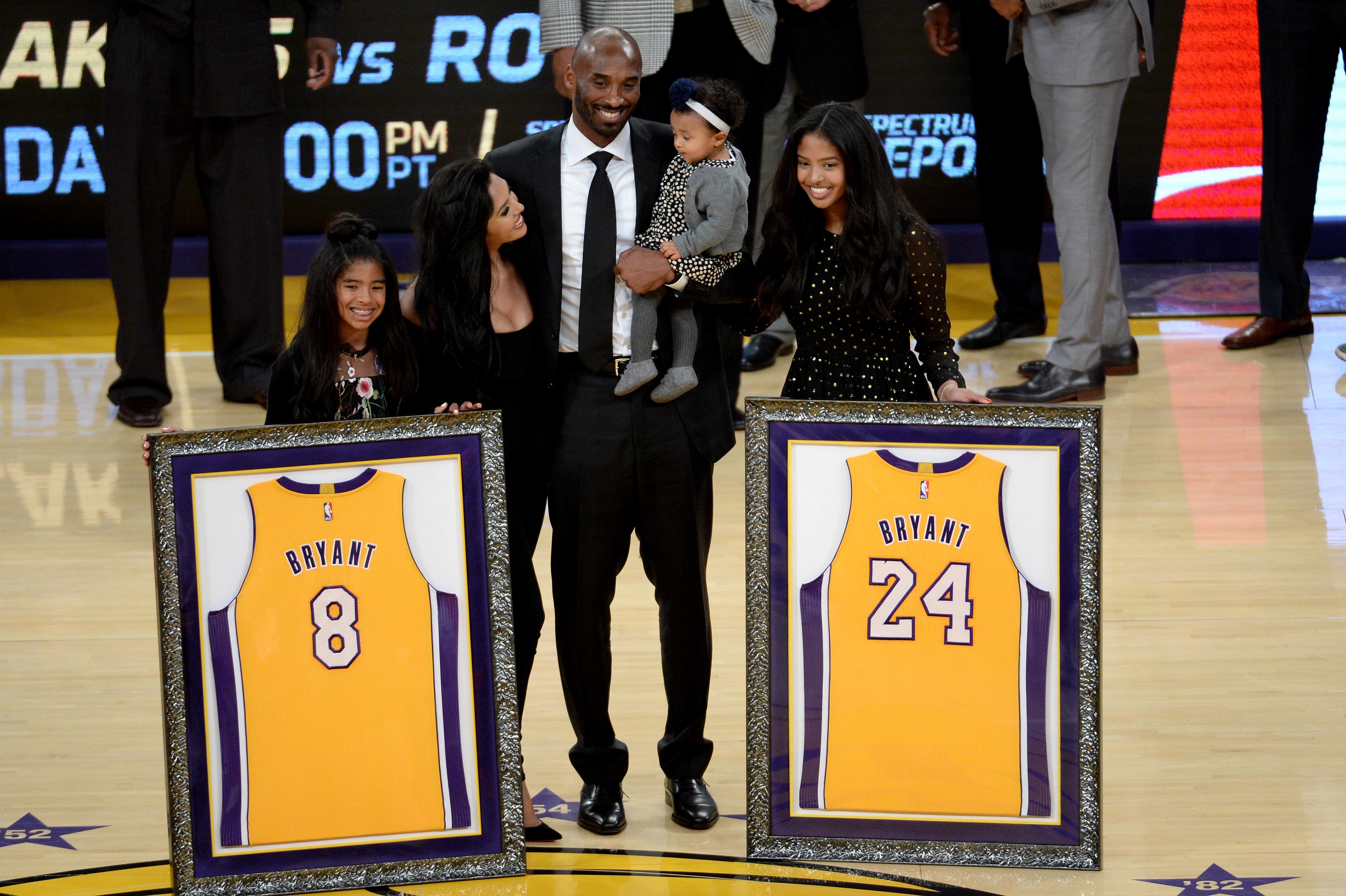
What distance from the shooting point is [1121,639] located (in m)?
3.56

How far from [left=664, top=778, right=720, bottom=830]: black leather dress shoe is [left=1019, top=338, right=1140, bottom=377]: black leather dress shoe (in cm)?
287

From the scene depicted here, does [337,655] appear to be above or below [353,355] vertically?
below

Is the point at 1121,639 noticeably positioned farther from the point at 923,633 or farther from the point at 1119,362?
the point at 1119,362

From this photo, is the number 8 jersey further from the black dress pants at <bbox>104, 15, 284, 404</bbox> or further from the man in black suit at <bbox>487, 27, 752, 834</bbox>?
the black dress pants at <bbox>104, 15, 284, 404</bbox>

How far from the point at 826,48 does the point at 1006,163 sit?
992 mm

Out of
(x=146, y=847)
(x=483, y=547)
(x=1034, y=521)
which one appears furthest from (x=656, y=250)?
(x=146, y=847)

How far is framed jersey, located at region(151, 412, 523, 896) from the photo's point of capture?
256 centimetres

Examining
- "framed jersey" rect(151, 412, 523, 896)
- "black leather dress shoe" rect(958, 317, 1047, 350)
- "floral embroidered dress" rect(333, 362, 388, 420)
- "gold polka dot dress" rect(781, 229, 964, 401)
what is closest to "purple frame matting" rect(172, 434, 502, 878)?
"framed jersey" rect(151, 412, 523, 896)

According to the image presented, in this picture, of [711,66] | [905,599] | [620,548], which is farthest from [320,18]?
[905,599]

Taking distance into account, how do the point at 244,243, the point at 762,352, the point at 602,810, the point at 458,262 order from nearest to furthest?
the point at 458,262 < the point at 602,810 < the point at 244,243 < the point at 762,352

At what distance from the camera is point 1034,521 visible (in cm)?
263

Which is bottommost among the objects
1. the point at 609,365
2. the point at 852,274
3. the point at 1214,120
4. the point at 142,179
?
the point at 609,365

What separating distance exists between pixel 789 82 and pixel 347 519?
10.5 feet

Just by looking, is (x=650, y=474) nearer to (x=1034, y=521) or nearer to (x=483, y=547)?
(x=483, y=547)
